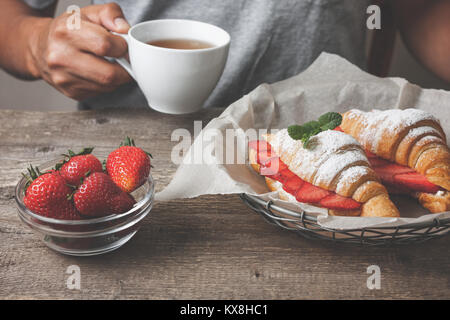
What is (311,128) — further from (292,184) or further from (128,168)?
(128,168)

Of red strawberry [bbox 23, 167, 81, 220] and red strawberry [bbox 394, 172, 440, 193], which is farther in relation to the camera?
red strawberry [bbox 394, 172, 440, 193]

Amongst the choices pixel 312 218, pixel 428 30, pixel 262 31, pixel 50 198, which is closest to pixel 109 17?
pixel 262 31

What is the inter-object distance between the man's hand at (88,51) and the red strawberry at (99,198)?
377 mm

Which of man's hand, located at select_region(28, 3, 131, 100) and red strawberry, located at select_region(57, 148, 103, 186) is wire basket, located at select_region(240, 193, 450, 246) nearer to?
red strawberry, located at select_region(57, 148, 103, 186)

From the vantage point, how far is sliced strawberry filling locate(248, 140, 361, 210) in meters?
0.64

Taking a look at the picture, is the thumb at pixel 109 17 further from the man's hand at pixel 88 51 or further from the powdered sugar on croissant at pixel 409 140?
the powdered sugar on croissant at pixel 409 140

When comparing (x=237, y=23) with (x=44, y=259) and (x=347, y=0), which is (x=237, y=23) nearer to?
(x=347, y=0)

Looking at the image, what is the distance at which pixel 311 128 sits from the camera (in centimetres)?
69

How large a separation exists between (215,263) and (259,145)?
23 cm

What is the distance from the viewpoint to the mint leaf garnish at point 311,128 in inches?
26.1

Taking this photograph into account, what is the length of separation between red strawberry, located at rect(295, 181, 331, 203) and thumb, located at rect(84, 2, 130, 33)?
0.47m

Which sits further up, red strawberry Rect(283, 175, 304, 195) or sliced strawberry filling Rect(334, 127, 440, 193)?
sliced strawberry filling Rect(334, 127, 440, 193)

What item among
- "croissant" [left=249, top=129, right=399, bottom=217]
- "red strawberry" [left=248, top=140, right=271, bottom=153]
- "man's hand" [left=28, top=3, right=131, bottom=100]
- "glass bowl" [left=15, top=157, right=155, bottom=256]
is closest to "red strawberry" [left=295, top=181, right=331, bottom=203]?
"croissant" [left=249, top=129, right=399, bottom=217]
